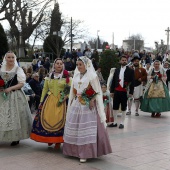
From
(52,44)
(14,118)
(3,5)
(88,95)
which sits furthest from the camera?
(52,44)

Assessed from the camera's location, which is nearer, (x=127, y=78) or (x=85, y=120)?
(x=85, y=120)

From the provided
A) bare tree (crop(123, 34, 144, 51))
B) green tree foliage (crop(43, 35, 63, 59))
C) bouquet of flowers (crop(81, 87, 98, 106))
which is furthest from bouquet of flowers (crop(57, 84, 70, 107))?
bare tree (crop(123, 34, 144, 51))

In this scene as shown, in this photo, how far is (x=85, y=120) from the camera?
6.07 meters

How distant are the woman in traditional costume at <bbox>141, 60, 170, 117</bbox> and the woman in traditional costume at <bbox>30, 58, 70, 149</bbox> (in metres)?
4.83

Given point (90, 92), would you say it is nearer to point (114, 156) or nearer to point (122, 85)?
point (114, 156)

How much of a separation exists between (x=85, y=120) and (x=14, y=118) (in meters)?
1.54

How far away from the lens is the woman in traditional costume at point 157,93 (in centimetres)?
1102

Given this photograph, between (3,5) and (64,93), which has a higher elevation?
(3,5)

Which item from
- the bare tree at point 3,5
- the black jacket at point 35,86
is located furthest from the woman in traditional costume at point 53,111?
the bare tree at point 3,5

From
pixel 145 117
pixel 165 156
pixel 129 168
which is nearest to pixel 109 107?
pixel 145 117

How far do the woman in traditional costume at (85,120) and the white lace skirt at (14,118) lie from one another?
1.09 meters

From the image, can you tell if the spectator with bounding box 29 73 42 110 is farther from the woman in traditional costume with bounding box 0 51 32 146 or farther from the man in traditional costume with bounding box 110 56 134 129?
the woman in traditional costume with bounding box 0 51 32 146

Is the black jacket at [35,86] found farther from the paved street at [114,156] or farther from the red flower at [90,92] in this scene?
the red flower at [90,92]

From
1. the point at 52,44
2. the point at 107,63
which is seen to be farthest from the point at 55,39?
the point at 107,63
